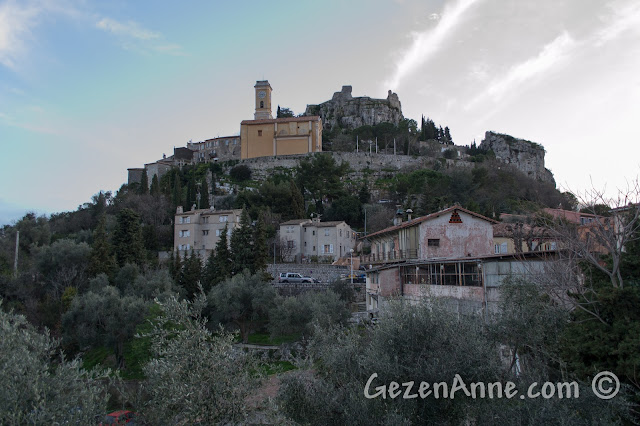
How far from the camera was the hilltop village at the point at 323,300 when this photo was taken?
9.41 metres

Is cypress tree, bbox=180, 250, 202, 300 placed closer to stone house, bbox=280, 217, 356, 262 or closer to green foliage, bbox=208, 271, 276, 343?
green foliage, bbox=208, 271, 276, 343

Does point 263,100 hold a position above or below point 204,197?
above

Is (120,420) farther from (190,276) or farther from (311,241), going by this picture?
(311,241)

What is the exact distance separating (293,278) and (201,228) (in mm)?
18438

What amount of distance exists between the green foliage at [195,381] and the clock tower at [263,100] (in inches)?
3549

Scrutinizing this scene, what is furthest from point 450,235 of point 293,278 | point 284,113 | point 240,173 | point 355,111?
point 355,111

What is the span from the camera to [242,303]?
33.4m

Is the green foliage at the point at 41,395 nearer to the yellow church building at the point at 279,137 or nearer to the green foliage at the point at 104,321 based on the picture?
the green foliage at the point at 104,321

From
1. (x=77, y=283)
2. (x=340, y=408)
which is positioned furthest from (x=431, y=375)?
(x=77, y=283)

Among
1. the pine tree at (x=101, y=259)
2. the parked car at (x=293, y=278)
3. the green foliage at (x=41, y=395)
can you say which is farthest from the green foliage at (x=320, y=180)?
the green foliage at (x=41, y=395)

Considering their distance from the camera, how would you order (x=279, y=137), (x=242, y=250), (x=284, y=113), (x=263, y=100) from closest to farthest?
1. (x=242, y=250)
2. (x=279, y=137)
3. (x=263, y=100)
4. (x=284, y=113)

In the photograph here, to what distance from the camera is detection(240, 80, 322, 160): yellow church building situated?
84.0m

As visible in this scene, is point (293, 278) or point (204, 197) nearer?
point (293, 278)

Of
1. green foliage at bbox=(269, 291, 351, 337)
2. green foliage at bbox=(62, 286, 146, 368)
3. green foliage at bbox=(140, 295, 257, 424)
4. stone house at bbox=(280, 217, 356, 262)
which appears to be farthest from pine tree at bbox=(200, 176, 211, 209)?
green foliage at bbox=(140, 295, 257, 424)
